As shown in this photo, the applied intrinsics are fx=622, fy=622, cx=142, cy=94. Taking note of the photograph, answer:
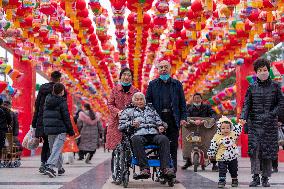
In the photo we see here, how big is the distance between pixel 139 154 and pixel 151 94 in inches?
46.2

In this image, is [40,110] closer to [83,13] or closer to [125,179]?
[83,13]

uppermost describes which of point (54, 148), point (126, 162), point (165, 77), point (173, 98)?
point (165, 77)

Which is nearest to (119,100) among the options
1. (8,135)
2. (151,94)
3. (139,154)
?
(151,94)

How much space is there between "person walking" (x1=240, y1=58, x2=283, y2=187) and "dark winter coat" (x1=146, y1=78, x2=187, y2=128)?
828 mm

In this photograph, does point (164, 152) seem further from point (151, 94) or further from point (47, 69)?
point (47, 69)

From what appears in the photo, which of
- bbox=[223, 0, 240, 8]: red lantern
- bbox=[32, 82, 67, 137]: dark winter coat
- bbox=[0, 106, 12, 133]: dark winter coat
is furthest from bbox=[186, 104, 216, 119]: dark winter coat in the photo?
bbox=[0, 106, 12, 133]: dark winter coat

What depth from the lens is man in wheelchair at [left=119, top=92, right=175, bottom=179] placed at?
748 centimetres

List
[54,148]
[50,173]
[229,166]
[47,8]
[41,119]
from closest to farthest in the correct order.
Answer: [229,166] < [50,173] < [54,148] < [41,119] < [47,8]

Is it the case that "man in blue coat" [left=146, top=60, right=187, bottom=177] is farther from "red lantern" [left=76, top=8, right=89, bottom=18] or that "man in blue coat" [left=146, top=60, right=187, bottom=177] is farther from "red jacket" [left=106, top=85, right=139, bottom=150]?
"red lantern" [left=76, top=8, right=89, bottom=18]

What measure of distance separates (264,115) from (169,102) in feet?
4.13

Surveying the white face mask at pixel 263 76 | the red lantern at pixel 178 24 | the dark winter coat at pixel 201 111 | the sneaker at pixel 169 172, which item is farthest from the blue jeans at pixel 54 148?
the red lantern at pixel 178 24

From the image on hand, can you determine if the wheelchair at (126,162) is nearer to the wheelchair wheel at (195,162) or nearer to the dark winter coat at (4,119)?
the wheelchair wheel at (195,162)

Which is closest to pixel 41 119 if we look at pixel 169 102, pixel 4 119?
pixel 4 119

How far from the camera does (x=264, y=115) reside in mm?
8039
